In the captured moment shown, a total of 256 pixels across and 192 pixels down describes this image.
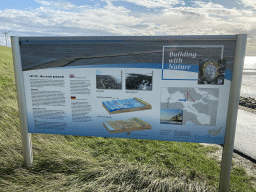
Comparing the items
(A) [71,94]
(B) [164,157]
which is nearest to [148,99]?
(A) [71,94]

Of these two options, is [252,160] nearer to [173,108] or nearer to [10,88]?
[173,108]

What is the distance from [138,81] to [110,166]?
1671 mm

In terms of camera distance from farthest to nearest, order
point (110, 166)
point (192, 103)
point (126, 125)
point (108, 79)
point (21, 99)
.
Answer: point (110, 166), point (21, 99), point (126, 125), point (108, 79), point (192, 103)

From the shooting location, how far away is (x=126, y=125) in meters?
3.16

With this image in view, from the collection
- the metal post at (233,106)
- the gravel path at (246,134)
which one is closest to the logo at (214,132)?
the metal post at (233,106)

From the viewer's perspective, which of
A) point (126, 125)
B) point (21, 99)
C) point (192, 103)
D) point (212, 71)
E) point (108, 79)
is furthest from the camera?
point (21, 99)

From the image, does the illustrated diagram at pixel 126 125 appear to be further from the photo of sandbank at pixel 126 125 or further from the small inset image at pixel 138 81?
the small inset image at pixel 138 81

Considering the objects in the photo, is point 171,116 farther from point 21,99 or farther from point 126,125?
point 21,99

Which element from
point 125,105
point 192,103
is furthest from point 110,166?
point 192,103

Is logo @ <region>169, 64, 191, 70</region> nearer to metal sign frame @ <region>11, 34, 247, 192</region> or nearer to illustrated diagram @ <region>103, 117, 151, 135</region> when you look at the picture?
metal sign frame @ <region>11, 34, 247, 192</region>

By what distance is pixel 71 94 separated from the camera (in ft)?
10.5

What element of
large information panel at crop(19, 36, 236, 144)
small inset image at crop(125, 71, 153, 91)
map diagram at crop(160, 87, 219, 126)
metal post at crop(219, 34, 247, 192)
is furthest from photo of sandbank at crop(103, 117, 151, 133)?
metal post at crop(219, 34, 247, 192)

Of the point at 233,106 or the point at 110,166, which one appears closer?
the point at 233,106

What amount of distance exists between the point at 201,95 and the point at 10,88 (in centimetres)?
911
